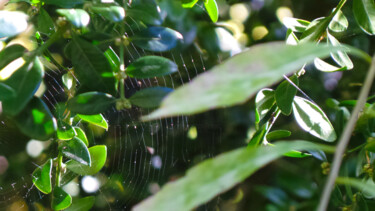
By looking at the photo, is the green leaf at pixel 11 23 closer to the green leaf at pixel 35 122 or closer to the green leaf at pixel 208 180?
the green leaf at pixel 35 122

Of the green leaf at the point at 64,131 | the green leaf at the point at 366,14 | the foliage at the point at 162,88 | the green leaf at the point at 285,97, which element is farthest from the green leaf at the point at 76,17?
the green leaf at the point at 366,14

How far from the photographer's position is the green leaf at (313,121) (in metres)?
0.54

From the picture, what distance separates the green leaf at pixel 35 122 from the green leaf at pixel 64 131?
10 centimetres

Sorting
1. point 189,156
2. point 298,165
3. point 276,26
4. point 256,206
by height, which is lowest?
point 256,206

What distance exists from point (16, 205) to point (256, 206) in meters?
0.76

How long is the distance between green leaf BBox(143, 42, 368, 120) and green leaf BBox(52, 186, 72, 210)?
31 cm

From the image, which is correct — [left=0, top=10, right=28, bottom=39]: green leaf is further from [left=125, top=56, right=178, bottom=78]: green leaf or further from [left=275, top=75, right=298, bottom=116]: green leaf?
[left=275, top=75, right=298, bottom=116]: green leaf

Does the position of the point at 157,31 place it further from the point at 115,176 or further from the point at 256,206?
the point at 256,206

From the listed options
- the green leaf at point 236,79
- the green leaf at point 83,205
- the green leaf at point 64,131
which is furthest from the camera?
the green leaf at point 83,205

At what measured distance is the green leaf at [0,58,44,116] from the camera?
1.21 ft

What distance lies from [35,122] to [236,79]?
0.21 metres

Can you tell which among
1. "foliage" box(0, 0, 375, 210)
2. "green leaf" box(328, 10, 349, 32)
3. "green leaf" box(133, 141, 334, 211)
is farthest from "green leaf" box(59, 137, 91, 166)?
"green leaf" box(328, 10, 349, 32)

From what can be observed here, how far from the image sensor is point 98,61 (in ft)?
1.36

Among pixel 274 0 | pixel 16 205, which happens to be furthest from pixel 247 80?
pixel 274 0
